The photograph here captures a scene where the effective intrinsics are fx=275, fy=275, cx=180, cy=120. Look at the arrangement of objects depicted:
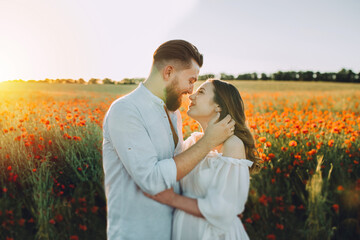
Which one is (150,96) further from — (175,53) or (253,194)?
(253,194)

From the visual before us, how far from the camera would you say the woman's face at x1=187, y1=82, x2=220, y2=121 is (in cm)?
214

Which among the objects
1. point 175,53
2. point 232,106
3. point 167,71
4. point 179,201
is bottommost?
point 179,201

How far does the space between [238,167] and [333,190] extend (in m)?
2.10

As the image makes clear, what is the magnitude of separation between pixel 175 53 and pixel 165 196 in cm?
99

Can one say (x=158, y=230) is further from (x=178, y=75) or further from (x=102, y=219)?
(x=102, y=219)

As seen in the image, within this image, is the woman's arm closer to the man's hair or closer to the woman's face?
the woman's face

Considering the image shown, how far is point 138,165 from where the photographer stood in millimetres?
1592

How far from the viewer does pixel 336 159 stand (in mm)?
3643

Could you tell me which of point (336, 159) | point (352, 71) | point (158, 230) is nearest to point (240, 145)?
point (158, 230)

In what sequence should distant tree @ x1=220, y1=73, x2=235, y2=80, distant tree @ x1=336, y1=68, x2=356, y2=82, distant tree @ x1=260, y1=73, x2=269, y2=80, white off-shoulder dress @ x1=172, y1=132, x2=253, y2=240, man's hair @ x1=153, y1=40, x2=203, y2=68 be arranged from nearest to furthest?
white off-shoulder dress @ x1=172, y1=132, x2=253, y2=240 → man's hair @ x1=153, y1=40, x2=203, y2=68 → distant tree @ x1=220, y1=73, x2=235, y2=80 → distant tree @ x1=336, y1=68, x2=356, y2=82 → distant tree @ x1=260, y1=73, x2=269, y2=80

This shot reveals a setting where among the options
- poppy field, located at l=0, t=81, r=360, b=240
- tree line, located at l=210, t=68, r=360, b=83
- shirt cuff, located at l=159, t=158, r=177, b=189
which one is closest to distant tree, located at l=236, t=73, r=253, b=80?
tree line, located at l=210, t=68, r=360, b=83

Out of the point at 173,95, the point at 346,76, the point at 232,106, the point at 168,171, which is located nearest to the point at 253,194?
the point at 232,106

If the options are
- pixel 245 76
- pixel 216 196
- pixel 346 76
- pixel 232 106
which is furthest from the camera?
pixel 245 76

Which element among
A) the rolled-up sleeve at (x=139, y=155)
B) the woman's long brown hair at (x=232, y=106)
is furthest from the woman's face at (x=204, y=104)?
the rolled-up sleeve at (x=139, y=155)
